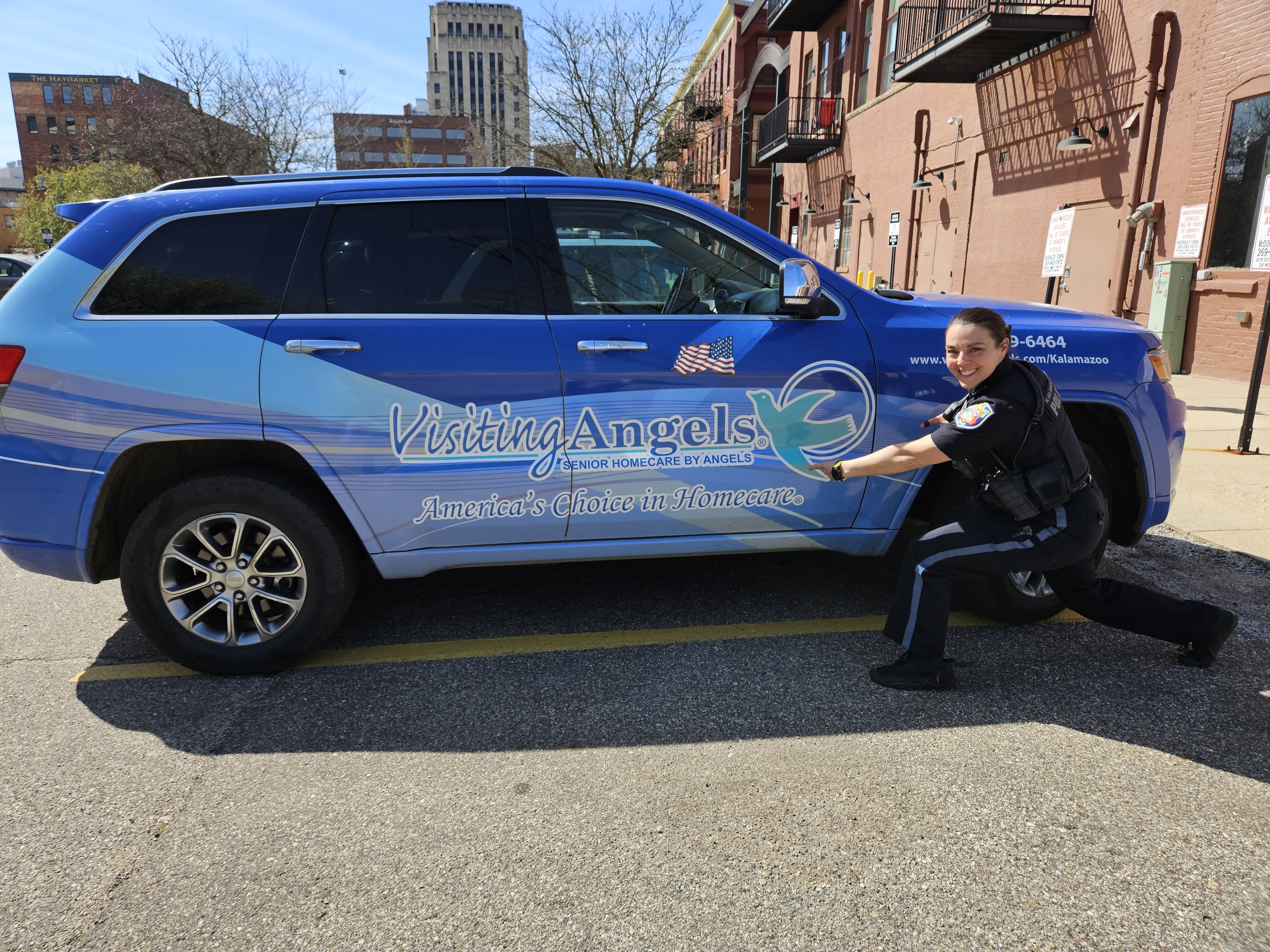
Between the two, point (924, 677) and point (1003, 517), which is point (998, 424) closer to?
point (1003, 517)

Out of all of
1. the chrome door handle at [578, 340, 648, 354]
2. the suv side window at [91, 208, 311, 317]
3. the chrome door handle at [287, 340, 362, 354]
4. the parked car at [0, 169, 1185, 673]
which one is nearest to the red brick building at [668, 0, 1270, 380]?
the parked car at [0, 169, 1185, 673]

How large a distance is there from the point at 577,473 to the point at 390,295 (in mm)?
1029

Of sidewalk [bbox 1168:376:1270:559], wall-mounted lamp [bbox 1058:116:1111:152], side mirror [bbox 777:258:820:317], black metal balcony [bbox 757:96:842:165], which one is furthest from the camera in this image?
black metal balcony [bbox 757:96:842:165]

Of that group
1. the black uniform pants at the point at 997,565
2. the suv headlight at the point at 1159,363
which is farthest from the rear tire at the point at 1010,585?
the suv headlight at the point at 1159,363

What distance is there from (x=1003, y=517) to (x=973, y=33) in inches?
554

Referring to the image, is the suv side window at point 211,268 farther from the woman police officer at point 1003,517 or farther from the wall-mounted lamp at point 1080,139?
the wall-mounted lamp at point 1080,139

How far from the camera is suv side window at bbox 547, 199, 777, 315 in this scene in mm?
3529

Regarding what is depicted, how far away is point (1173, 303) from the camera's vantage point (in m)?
11.5

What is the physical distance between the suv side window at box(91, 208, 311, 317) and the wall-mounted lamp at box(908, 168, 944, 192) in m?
18.7

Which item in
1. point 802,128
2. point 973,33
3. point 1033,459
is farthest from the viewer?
point 802,128

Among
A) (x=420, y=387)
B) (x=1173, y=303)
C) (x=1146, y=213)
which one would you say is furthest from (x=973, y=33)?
(x=420, y=387)

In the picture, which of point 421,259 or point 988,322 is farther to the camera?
point 421,259

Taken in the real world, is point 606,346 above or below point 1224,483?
above

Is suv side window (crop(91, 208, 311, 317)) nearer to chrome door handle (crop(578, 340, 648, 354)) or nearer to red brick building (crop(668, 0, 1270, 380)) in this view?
chrome door handle (crop(578, 340, 648, 354))
